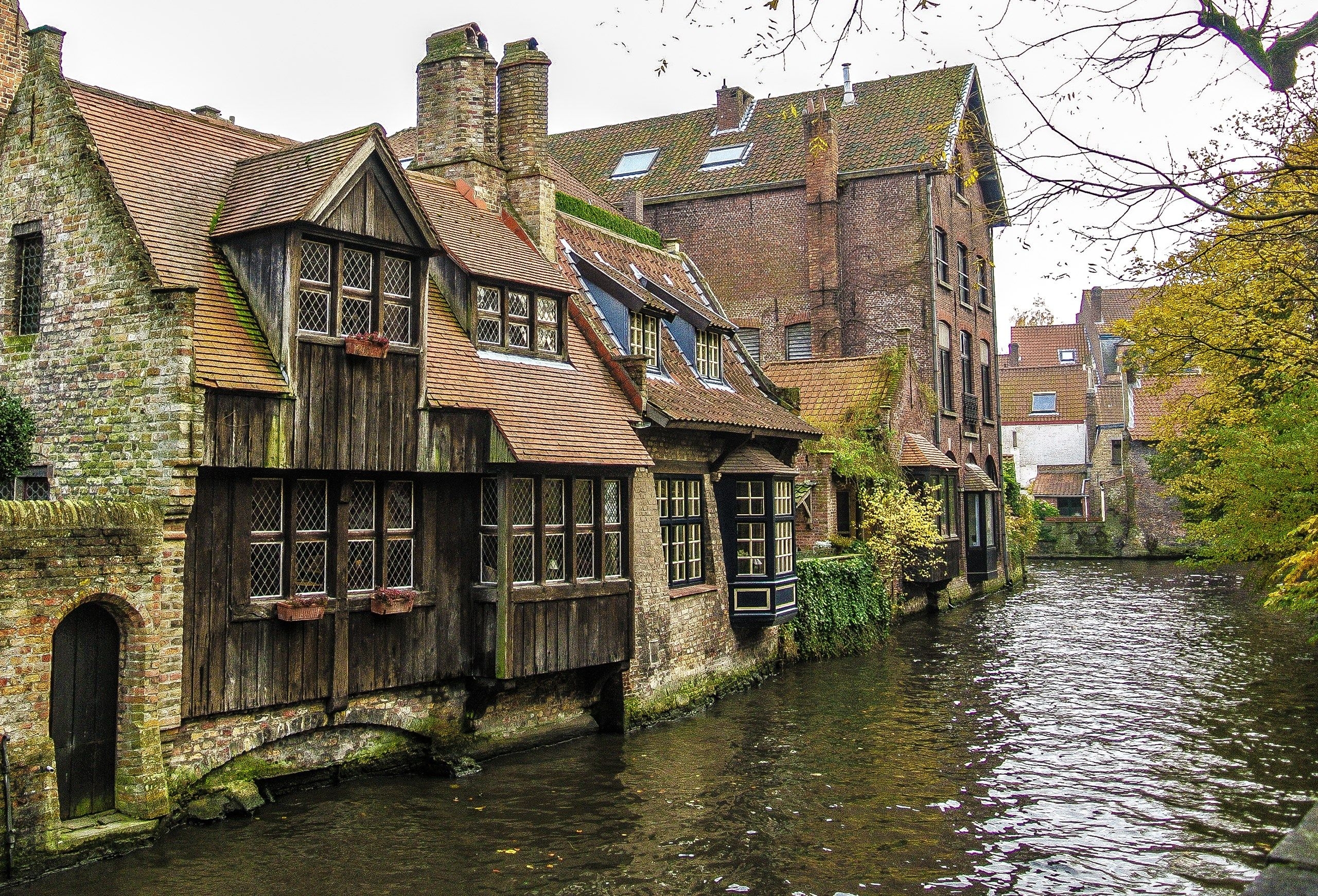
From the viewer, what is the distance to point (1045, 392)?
58.9 metres

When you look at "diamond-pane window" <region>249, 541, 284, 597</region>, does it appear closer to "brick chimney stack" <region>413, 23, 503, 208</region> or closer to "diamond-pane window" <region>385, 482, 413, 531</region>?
"diamond-pane window" <region>385, 482, 413, 531</region>


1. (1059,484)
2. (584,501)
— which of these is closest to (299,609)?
(584,501)

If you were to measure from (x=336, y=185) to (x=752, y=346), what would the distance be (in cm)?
2419

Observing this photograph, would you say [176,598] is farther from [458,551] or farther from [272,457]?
[458,551]

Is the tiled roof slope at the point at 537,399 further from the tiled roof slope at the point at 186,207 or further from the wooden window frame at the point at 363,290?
the tiled roof slope at the point at 186,207

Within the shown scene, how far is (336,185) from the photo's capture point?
12.5 meters

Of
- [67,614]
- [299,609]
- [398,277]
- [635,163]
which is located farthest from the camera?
[635,163]

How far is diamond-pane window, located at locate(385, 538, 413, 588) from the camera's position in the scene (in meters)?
13.4

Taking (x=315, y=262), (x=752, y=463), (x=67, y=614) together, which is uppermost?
(x=315, y=262)

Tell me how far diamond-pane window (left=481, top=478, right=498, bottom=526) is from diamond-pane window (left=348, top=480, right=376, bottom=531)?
5.19ft

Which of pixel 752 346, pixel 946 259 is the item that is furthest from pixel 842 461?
pixel 946 259

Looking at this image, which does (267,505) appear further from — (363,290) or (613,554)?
(613,554)

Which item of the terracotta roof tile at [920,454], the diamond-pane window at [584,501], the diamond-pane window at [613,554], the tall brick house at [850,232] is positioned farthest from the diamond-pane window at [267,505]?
the tall brick house at [850,232]

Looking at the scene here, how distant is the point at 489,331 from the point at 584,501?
2.62 m
